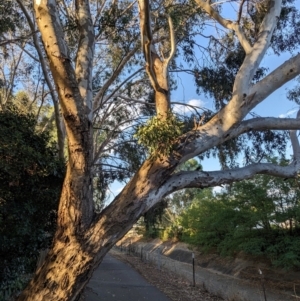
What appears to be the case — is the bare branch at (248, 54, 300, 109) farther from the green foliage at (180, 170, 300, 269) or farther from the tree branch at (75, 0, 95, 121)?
the green foliage at (180, 170, 300, 269)

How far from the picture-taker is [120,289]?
39.0 ft

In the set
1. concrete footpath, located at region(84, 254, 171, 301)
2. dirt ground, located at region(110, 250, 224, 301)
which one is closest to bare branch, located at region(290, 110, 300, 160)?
dirt ground, located at region(110, 250, 224, 301)

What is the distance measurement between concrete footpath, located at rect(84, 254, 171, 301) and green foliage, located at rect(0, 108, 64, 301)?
406cm

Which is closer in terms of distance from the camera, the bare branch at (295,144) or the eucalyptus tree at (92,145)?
the eucalyptus tree at (92,145)

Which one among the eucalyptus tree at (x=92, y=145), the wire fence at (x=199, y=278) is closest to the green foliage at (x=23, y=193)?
the eucalyptus tree at (x=92, y=145)

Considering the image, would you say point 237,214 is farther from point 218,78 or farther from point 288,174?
point 288,174

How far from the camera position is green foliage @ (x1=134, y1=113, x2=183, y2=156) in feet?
17.7

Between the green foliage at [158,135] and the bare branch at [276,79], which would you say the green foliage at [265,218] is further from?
the green foliage at [158,135]

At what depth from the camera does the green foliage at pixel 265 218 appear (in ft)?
35.9

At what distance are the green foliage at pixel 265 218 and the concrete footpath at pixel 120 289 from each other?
3214mm

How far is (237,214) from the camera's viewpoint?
12.3m

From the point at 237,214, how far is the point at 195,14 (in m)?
6.15

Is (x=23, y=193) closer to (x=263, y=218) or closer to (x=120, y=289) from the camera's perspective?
(x=120, y=289)

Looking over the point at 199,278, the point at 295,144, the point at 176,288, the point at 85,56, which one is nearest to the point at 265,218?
the point at 199,278
